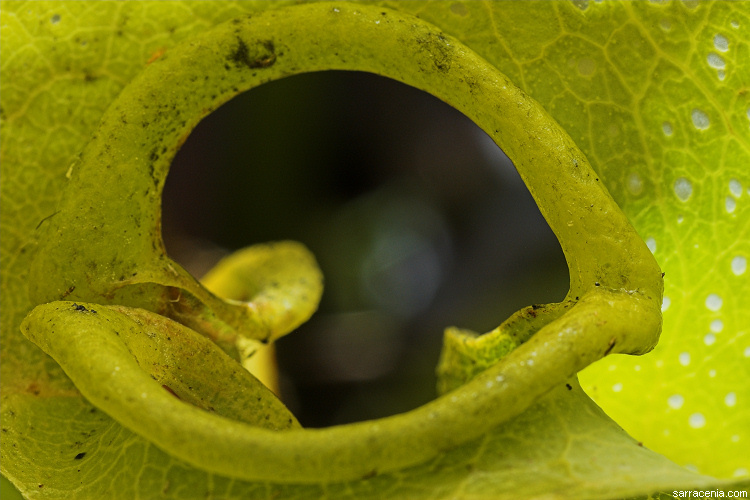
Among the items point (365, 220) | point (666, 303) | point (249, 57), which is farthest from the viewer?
point (365, 220)

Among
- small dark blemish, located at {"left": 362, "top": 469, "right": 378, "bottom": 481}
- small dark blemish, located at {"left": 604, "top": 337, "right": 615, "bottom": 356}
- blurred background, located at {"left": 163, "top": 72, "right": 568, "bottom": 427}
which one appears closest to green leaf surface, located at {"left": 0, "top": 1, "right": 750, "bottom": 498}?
small dark blemish, located at {"left": 604, "top": 337, "right": 615, "bottom": 356}

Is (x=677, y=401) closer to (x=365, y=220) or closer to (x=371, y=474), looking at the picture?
(x=371, y=474)

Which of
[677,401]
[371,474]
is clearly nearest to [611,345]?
[371,474]

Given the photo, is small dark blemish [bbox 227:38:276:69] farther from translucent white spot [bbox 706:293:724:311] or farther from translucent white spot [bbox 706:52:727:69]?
translucent white spot [bbox 706:293:724:311]

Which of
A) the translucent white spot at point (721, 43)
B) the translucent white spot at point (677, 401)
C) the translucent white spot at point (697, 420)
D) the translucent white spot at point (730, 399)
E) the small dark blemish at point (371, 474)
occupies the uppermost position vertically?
the translucent white spot at point (721, 43)

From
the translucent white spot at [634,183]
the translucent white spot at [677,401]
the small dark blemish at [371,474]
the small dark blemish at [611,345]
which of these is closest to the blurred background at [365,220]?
the translucent white spot at [677,401]

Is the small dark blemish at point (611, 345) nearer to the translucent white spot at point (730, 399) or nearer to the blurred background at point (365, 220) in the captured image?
the translucent white spot at point (730, 399)

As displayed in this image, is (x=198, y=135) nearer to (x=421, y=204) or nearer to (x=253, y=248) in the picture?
(x=253, y=248)
